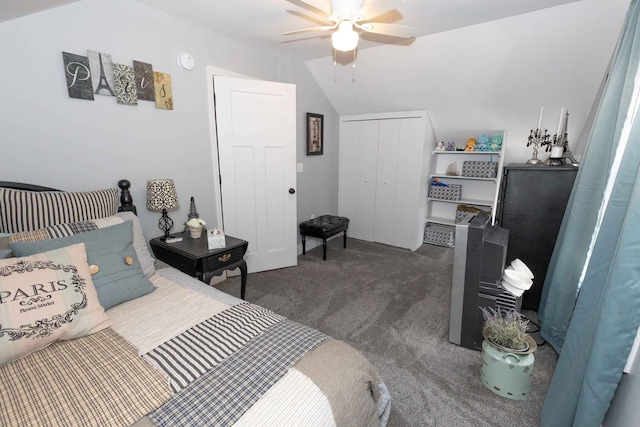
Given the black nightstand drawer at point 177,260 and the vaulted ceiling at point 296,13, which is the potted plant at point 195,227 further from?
the vaulted ceiling at point 296,13

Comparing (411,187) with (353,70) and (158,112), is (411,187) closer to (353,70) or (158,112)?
(353,70)

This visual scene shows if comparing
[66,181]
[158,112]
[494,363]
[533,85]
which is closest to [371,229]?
[533,85]

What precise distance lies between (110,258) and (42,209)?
51cm

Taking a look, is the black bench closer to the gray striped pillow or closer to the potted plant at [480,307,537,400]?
the potted plant at [480,307,537,400]

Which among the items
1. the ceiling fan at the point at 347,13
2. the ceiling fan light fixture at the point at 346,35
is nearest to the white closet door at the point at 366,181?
the ceiling fan at the point at 347,13

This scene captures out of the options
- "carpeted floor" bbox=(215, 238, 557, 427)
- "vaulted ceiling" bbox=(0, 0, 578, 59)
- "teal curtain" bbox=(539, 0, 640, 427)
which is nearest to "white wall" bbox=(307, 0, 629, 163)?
"vaulted ceiling" bbox=(0, 0, 578, 59)

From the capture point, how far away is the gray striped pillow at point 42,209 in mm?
1425

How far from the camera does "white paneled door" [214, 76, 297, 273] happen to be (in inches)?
109

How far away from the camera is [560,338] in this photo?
6.34 feet

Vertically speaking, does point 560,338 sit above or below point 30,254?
below

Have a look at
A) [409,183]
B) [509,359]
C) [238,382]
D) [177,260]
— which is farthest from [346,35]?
[409,183]

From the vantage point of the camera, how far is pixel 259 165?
299 centimetres

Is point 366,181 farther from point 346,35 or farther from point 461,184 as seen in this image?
point 346,35

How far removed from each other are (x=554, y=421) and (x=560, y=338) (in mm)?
821
